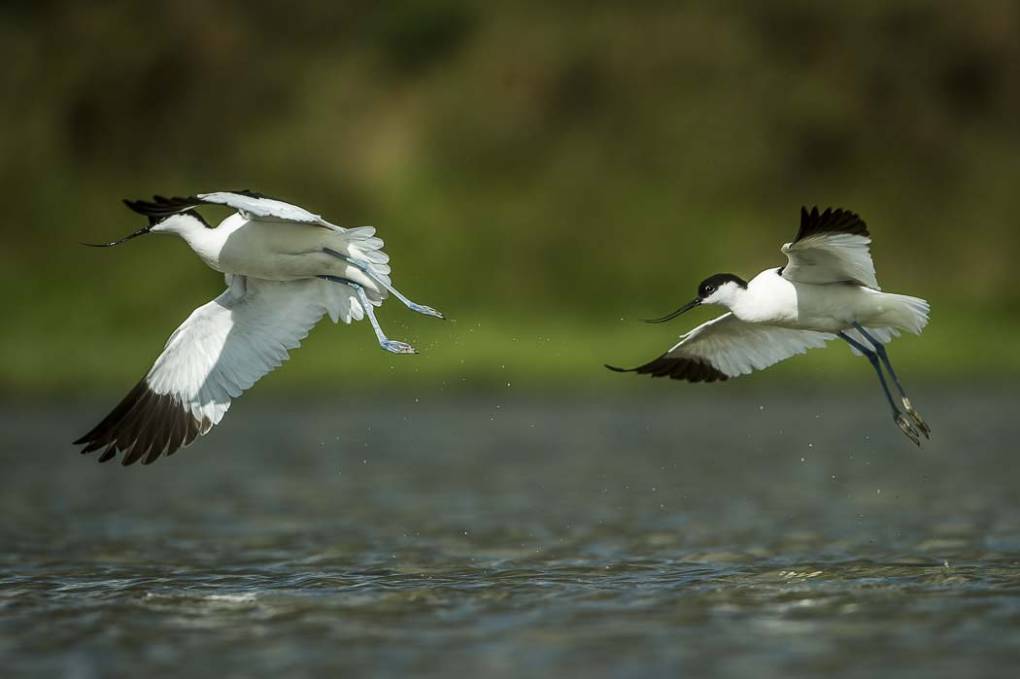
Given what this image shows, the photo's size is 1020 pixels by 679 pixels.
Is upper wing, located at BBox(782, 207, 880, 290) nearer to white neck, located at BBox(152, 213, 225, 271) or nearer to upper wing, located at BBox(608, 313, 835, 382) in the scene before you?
upper wing, located at BBox(608, 313, 835, 382)

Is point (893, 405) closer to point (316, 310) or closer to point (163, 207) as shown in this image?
point (316, 310)

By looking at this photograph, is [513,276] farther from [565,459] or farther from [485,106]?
[565,459]

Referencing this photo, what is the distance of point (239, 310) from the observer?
13844mm

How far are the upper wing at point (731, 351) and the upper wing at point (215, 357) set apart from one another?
2707mm

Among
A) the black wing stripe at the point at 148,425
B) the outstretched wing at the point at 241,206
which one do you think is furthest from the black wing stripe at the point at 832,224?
the black wing stripe at the point at 148,425

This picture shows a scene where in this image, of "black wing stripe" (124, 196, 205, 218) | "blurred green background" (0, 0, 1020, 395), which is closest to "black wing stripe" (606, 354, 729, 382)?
"black wing stripe" (124, 196, 205, 218)

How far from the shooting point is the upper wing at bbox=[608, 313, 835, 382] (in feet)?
46.6

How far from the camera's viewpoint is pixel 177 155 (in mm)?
55875

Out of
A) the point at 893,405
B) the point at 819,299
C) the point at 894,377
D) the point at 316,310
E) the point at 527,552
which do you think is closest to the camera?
the point at 819,299

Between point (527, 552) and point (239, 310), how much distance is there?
3303mm

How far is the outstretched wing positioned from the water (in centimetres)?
277

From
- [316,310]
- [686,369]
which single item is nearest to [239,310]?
[316,310]

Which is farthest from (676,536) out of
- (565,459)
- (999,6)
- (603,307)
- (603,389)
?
(999,6)

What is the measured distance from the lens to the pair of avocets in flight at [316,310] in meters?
12.9
